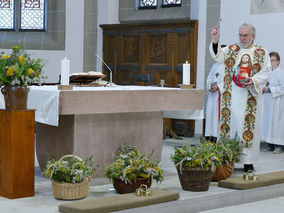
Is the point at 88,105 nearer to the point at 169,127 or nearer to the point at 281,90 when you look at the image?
the point at 281,90

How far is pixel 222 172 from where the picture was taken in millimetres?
7098

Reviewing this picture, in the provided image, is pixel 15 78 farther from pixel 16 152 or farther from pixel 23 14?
pixel 23 14

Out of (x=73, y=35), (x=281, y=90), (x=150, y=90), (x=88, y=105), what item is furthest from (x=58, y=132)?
(x=73, y=35)

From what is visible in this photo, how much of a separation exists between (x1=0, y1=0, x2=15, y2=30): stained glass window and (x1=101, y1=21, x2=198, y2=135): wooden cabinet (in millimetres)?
2409

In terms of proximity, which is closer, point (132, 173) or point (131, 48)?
point (132, 173)

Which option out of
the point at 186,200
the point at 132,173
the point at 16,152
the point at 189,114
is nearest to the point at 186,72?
the point at 189,114

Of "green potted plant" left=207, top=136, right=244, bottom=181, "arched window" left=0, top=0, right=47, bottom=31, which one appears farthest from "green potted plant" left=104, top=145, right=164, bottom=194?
"arched window" left=0, top=0, right=47, bottom=31

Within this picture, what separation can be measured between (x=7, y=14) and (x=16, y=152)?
31.7 ft

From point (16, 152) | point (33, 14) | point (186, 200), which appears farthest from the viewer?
point (33, 14)

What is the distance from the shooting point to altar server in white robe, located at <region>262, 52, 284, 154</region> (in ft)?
33.7

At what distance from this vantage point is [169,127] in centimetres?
1218

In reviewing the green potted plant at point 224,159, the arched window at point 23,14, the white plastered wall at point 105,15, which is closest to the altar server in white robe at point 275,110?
the green potted plant at point 224,159

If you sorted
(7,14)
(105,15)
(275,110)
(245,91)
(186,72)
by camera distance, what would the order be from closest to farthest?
(186,72)
(245,91)
(275,110)
(105,15)
(7,14)

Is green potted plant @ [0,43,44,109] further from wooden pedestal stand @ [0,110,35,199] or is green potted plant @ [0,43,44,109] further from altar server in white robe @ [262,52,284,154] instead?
altar server in white robe @ [262,52,284,154]
